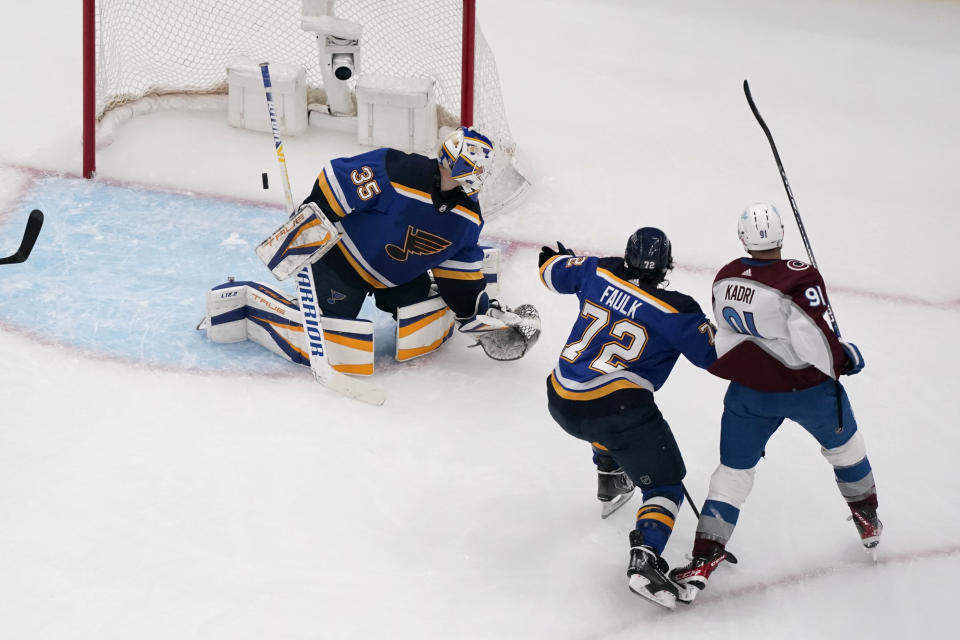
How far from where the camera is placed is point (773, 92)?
644 cm

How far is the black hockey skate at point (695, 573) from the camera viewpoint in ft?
9.63

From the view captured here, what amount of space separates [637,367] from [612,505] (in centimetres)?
50

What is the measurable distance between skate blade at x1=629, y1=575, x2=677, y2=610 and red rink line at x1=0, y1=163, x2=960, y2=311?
2.07 metres

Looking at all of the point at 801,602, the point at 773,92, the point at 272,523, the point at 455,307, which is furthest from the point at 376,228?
the point at 773,92

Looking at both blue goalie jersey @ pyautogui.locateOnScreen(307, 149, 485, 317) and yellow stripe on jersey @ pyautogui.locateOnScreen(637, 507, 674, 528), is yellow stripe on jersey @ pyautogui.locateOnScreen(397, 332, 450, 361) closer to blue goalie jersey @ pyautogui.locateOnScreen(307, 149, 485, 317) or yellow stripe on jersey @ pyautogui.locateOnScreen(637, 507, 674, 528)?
blue goalie jersey @ pyautogui.locateOnScreen(307, 149, 485, 317)

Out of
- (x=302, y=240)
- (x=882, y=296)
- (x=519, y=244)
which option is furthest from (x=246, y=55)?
(x=882, y=296)

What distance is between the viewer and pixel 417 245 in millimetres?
3764

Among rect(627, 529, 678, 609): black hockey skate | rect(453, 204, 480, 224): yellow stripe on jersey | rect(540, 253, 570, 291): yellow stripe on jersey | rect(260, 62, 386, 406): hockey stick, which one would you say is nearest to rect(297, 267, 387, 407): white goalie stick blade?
rect(260, 62, 386, 406): hockey stick

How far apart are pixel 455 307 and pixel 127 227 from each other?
146 cm

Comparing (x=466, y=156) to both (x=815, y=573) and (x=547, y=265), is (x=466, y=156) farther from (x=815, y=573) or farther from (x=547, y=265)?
(x=815, y=573)

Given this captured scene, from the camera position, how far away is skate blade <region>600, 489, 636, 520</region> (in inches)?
130

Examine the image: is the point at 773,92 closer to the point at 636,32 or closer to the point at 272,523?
the point at 636,32

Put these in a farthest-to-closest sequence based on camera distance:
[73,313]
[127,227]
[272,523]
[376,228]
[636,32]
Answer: [636,32]
[127,227]
[73,313]
[376,228]
[272,523]

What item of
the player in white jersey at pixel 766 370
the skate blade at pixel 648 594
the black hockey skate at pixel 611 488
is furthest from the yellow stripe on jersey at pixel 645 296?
the skate blade at pixel 648 594
